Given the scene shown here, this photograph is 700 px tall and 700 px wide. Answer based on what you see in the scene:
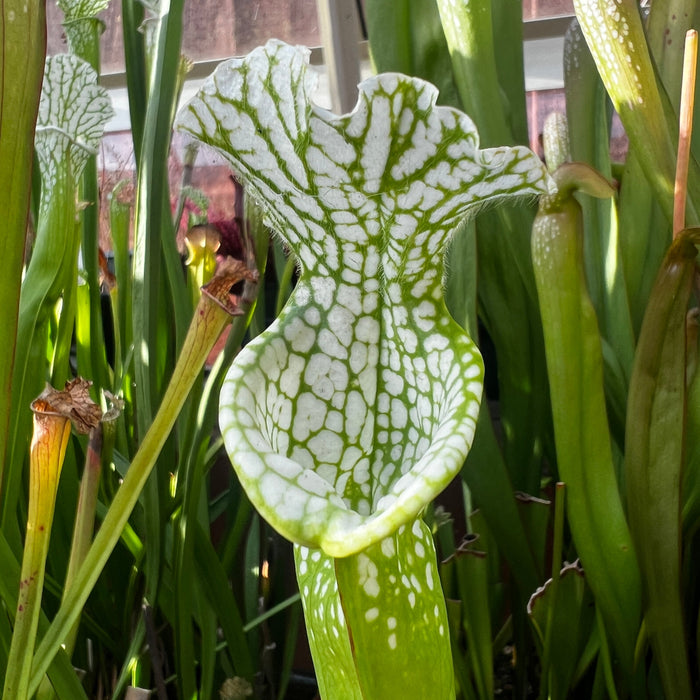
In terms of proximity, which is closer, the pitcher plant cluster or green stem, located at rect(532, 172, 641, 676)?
the pitcher plant cluster

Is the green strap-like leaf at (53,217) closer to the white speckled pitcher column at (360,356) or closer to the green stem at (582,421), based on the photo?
the white speckled pitcher column at (360,356)

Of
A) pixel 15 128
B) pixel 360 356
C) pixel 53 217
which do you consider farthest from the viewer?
pixel 53 217

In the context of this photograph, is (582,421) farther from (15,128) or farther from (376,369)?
(15,128)

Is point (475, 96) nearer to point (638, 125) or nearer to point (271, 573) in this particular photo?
point (638, 125)

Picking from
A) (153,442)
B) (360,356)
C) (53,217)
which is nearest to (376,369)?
(360,356)

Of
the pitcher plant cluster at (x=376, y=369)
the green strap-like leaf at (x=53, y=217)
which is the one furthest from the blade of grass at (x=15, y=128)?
the green strap-like leaf at (x=53, y=217)

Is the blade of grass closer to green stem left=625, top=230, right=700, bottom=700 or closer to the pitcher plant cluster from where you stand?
the pitcher plant cluster

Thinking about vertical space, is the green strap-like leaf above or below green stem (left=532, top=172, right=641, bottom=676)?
above

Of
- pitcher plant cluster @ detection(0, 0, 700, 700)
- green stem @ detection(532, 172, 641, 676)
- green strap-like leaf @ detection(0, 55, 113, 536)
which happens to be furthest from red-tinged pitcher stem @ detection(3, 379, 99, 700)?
green stem @ detection(532, 172, 641, 676)
